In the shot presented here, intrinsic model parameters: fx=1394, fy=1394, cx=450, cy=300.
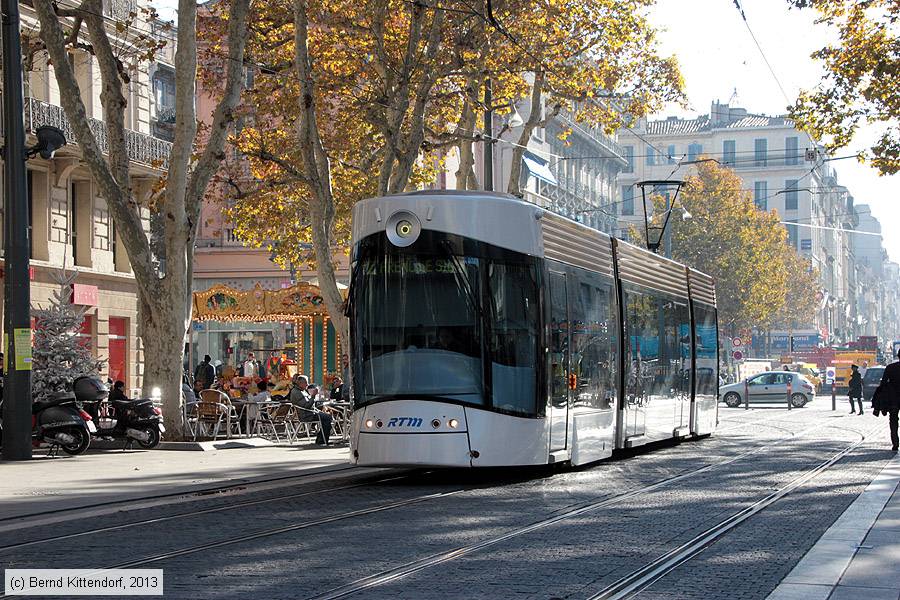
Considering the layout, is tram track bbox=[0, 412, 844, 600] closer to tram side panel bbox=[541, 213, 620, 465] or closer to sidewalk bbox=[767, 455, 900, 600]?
tram side panel bbox=[541, 213, 620, 465]

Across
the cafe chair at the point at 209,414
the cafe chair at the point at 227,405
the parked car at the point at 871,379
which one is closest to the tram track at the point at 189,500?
the cafe chair at the point at 209,414

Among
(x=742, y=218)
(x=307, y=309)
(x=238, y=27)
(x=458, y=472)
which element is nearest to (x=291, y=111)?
(x=307, y=309)

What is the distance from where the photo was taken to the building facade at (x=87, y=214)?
3241cm

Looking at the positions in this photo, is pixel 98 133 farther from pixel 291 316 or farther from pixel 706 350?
pixel 706 350

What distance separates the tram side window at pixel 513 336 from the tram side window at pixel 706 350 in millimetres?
10522

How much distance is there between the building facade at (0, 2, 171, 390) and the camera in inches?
1276

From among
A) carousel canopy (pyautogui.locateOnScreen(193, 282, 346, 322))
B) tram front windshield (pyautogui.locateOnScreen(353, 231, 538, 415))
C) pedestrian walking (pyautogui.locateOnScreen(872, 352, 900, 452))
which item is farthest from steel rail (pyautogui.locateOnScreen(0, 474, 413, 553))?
carousel canopy (pyautogui.locateOnScreen(193, 282, 346, 322))

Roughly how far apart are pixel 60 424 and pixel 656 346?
9148 mm

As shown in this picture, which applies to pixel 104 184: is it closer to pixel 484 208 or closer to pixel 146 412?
pixel 146 412

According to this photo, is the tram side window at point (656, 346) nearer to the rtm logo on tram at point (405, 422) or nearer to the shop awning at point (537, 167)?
the rtm logo on tram at point (405, 422)

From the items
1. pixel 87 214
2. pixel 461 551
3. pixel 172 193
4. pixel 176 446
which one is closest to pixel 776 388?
pixel 87 214

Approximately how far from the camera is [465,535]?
35.7 ft

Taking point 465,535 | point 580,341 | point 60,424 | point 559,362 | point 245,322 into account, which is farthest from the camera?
point 245,322

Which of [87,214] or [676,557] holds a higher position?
[87,214]
